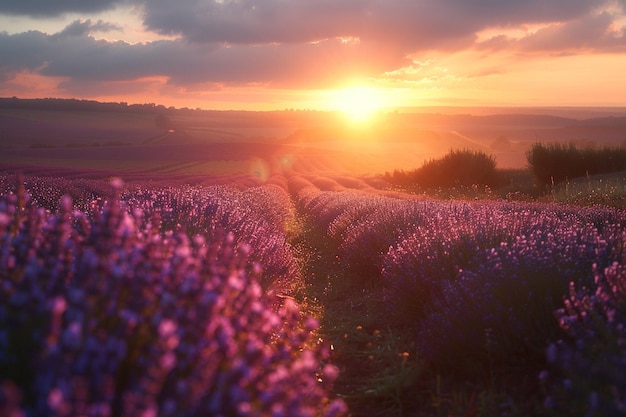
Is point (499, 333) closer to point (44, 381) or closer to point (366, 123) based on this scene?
point (44, 381)

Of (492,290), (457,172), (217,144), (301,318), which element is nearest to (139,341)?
(492,290)

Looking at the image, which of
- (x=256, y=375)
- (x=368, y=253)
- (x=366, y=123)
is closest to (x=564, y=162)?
(x=368, y=253)

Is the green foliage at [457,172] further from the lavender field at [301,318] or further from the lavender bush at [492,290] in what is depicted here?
the lavender bush at [492,290]

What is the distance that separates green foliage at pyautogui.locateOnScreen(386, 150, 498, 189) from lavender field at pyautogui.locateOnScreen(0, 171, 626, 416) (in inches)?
658

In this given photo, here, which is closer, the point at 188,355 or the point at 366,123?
the point at 188,355

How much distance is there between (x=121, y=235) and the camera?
208cm

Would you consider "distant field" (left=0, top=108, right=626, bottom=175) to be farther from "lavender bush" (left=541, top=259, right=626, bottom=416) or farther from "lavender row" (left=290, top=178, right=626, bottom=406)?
"lavender bush" (left=541, top=259, right=626, bottom=416)

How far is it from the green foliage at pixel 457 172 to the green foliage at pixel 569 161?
78.7 inches

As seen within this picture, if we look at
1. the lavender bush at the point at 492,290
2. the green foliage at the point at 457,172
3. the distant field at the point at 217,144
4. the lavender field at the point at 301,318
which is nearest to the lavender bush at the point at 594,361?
the lavender field at the point at 301,318

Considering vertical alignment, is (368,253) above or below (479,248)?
below

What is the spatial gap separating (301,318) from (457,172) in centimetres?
2130

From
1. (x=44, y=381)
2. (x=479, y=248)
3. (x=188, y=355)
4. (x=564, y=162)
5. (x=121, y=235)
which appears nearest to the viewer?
(x=44, y=381)

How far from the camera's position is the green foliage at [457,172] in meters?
24.7

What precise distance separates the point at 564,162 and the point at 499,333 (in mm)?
21053
